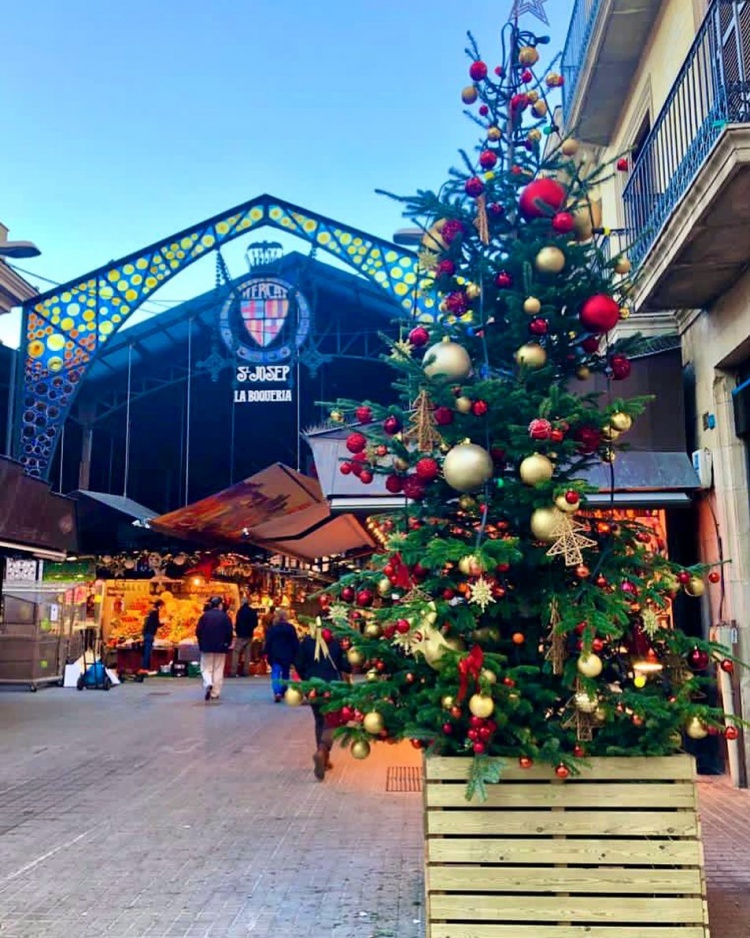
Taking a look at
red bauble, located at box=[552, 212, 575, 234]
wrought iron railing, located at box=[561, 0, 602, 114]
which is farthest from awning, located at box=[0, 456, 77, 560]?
wrought iron railing, located at box=[561, 0, 602, 114]

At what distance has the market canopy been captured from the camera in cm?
1381

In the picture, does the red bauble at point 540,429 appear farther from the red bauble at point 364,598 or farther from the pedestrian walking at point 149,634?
the pedestrian walking at point 149,634

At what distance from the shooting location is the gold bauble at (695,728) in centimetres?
404

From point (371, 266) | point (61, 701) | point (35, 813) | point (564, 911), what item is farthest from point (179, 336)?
point (564, 911)

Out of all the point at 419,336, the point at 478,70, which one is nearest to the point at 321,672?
the point at 419,336

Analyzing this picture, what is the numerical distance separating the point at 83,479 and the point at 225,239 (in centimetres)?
737

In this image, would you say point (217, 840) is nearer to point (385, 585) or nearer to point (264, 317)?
point (385, 585)

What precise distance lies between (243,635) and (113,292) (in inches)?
318

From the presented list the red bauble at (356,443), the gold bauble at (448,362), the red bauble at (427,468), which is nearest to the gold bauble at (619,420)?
the gold bauble at (448,362)

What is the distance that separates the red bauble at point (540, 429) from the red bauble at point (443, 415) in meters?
0.51

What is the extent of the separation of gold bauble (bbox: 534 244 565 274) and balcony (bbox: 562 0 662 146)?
21.3ft

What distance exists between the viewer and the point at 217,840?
6.36m

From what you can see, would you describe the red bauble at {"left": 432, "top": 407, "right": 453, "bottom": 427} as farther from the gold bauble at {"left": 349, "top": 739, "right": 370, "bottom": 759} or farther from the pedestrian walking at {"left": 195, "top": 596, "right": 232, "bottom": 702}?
the pedestrian walking at {"left": 195, "top": 596, "right": 232, "bottom": 702}

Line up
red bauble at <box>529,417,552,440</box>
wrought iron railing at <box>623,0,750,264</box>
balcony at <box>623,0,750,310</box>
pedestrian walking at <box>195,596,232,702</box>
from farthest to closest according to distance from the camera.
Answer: pedestrian walking at <box>195,596,232,702</box> → wrought iron railing at <box>623,0,750,264</box> → balcony at <box>623,0,750,310</box> → red bauble at <box>529,417,552,440</box>
